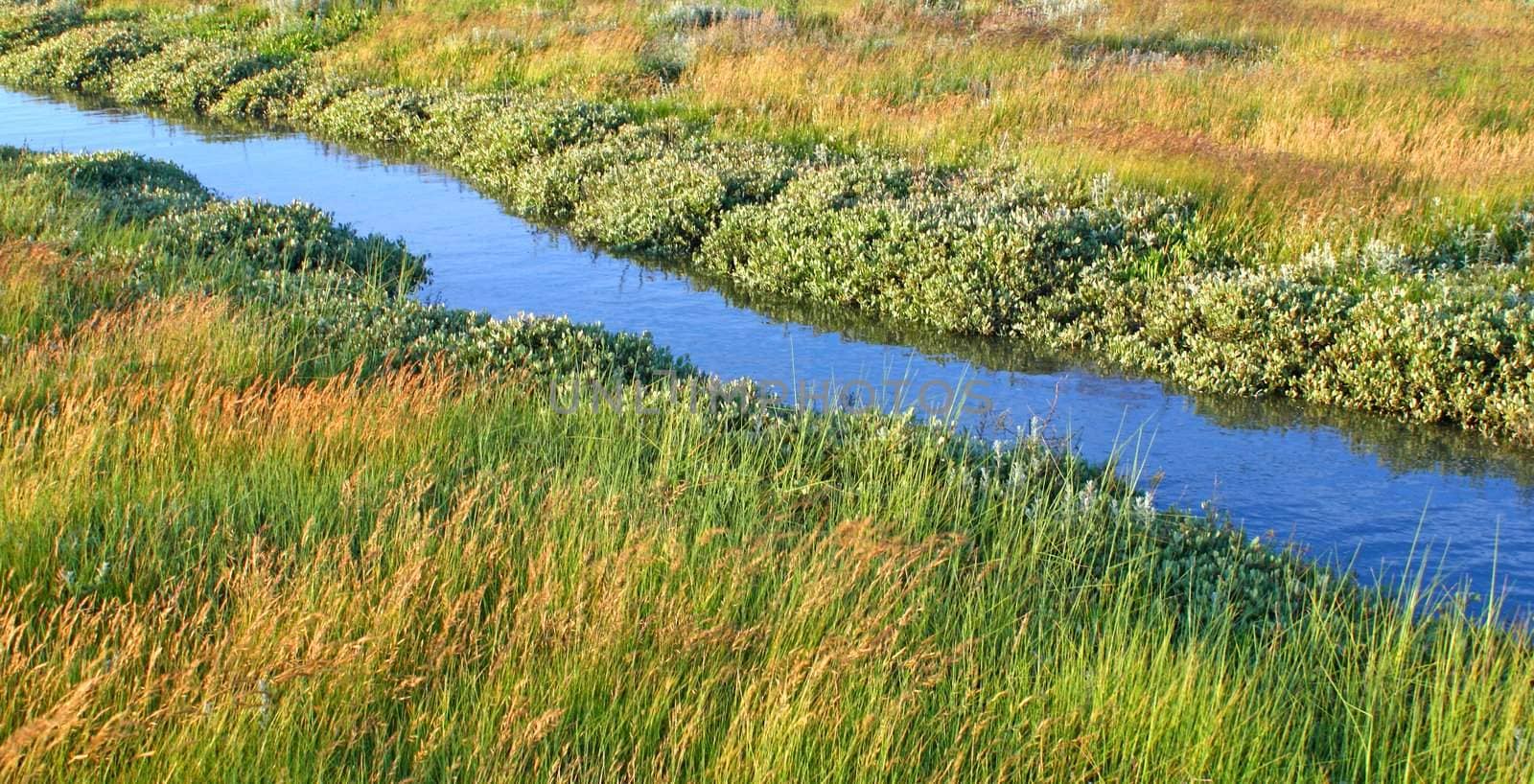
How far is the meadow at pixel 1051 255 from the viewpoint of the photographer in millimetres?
8648

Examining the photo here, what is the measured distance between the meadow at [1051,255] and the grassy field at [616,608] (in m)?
3.04

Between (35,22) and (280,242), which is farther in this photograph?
(35,22)

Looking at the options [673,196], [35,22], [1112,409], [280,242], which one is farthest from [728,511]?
[35,22]

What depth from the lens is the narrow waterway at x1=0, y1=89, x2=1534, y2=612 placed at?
6.87 meters

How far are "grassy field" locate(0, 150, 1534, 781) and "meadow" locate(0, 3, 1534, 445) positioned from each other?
304 cm

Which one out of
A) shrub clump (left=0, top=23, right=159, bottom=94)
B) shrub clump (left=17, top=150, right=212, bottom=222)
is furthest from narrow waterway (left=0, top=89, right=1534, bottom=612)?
shrub clump (left=0, top=23, right=159, bottom=94)

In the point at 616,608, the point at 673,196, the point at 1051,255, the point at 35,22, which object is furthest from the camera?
the point at 35,22

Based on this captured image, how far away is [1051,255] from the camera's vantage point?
10.7 m

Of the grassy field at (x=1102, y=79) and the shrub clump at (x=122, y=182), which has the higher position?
the grassy field at (x=1102, y=79)

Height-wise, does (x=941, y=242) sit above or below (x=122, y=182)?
above

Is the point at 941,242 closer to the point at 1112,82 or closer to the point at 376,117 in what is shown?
the point at 1112,82

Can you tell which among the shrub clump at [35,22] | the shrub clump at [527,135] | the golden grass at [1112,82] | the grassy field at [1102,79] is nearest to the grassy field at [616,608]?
the grassy field at [1102,79]

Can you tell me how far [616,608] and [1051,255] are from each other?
7.41 m

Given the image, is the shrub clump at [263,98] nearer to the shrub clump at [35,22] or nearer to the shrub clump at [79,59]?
the shrub clump at [79,59]
